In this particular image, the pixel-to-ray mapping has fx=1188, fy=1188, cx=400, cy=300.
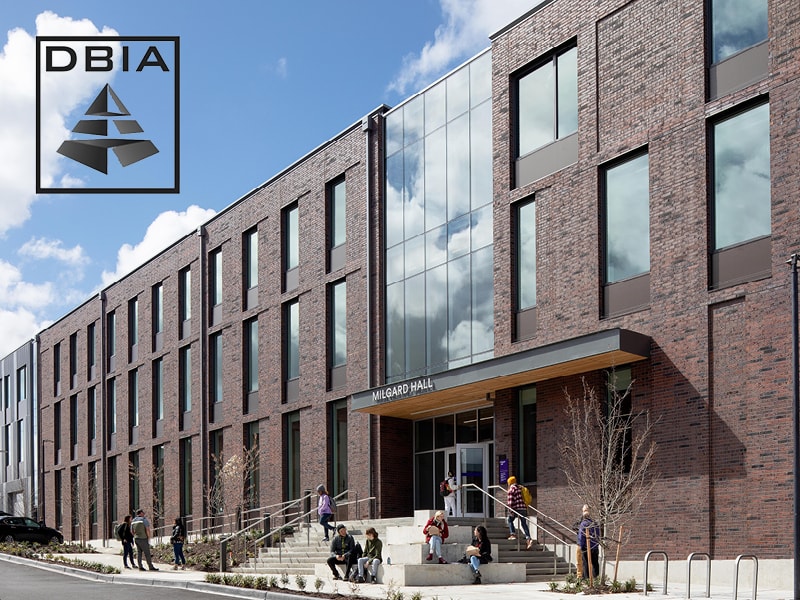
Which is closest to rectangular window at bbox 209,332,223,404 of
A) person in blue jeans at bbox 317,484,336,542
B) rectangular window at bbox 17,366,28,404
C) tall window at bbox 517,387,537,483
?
person in blue jeans at bbox 317,484,336,542

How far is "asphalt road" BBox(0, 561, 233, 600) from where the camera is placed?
23.6 m

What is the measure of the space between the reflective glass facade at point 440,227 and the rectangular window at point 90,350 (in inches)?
1230

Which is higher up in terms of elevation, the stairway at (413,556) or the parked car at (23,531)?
the stairway at (413,556)

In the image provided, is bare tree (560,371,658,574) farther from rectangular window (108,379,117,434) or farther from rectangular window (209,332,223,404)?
rectangular window (108,379,117,434)

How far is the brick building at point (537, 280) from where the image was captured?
82.4 ft

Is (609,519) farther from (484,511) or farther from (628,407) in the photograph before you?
(484,511)

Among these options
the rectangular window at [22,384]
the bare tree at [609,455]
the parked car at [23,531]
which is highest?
the rectangular window at [22,384]

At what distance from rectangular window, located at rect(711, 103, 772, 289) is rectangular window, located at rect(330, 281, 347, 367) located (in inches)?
663

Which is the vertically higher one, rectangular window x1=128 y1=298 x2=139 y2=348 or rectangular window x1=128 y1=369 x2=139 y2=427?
rectangular window x1=128 y1=298 x2=139 y2=348

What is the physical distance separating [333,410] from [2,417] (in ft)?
158

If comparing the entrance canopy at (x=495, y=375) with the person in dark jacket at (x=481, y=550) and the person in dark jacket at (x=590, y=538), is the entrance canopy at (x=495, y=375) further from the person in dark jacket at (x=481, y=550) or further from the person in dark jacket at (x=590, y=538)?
the person in dark jacket at (x=481, y=550)

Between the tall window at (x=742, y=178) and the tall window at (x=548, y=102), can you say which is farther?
the tall window at (x=548, y=102)

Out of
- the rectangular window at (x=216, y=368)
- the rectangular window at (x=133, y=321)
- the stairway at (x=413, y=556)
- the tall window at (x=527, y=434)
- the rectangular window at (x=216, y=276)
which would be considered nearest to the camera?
the stairway at (x=413, y=556)

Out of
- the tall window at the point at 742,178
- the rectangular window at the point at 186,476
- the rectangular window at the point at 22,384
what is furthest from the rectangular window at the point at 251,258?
the rectangular window at the point at 22,384
